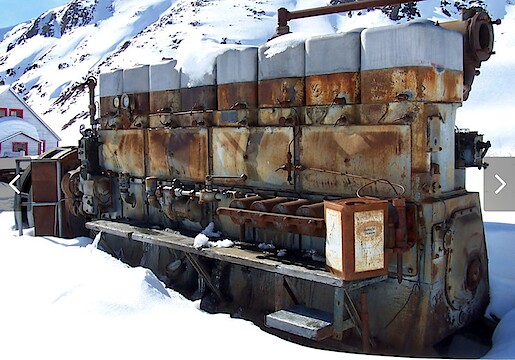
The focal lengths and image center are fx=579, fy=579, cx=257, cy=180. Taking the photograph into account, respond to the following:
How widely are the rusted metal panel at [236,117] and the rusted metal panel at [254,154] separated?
0.28ft

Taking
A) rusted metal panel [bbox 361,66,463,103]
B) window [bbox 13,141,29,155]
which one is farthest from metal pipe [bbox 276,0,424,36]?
window [bbox 13,141,29,155]

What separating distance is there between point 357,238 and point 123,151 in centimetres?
521

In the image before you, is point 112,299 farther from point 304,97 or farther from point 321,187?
point 304,97

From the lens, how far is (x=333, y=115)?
6301mm

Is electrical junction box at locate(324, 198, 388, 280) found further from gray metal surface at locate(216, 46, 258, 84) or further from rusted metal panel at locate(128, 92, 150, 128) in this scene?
rusted metal panel at locate(128, 92, 150, 128)

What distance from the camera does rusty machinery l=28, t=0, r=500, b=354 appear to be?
558 centimetres

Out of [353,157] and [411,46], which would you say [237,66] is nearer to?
[353,157]

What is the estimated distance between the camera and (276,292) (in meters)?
6.16

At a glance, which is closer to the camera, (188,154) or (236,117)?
(236,117)

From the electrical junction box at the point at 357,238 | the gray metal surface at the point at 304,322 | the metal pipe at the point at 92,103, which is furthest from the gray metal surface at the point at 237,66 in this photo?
the metal pipe at the point at 92,103

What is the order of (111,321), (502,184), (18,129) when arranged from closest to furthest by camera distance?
(111,321)
(502,184)
(18,129)

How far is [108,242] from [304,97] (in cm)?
443

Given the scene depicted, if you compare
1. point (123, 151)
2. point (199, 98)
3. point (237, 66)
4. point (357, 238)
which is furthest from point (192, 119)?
point (357, 238)

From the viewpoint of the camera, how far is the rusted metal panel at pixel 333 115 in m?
6.10
